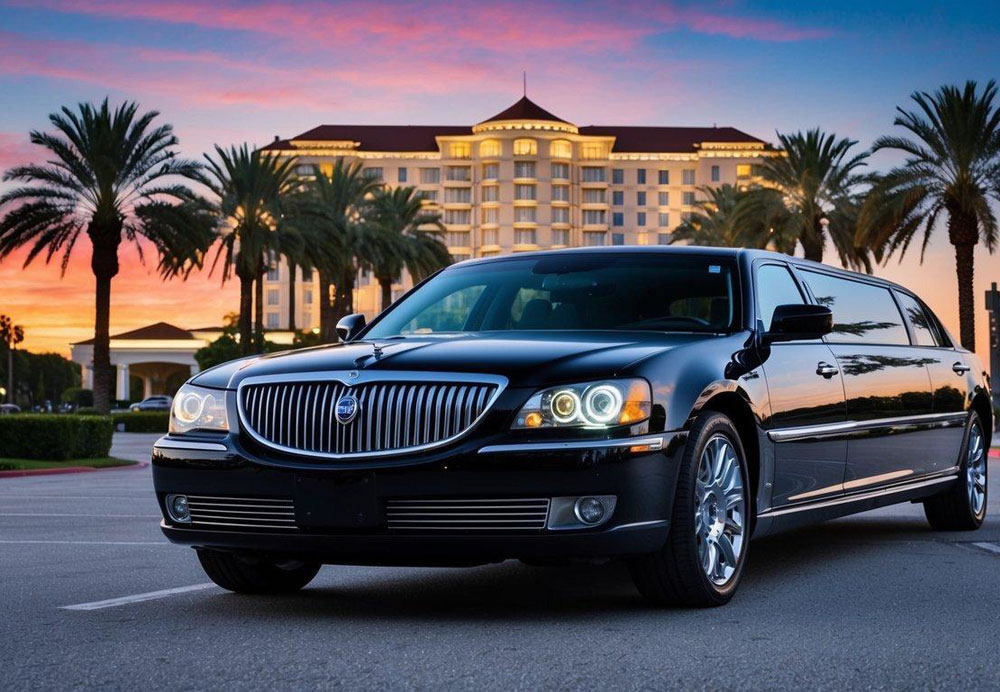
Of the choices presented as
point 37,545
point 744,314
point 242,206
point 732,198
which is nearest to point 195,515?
point 744,314

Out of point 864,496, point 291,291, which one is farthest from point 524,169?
point 864,496

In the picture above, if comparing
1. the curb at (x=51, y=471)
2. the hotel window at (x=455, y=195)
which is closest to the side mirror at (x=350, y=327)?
the curb at (x=51, y=471)

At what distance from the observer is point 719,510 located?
6746 millimetres

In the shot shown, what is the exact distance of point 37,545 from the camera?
10.6 m

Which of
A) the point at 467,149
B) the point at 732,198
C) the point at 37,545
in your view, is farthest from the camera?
the point at 467,149

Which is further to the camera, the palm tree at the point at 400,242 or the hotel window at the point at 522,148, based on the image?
the hotel window at the point at 522,148

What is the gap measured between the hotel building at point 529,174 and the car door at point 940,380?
143060 mm

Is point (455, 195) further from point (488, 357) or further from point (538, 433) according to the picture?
point (538, 433)

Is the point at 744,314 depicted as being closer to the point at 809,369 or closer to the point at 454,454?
the point at 809,369

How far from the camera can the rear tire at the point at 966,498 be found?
10.7 m

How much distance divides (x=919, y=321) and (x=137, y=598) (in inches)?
233

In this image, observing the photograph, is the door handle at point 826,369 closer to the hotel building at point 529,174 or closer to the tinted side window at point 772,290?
the tinted side window at point 772,290

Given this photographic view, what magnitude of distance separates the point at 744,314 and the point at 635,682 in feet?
9.96

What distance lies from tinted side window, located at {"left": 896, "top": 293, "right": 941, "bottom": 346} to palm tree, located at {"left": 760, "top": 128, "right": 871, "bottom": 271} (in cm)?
4095
